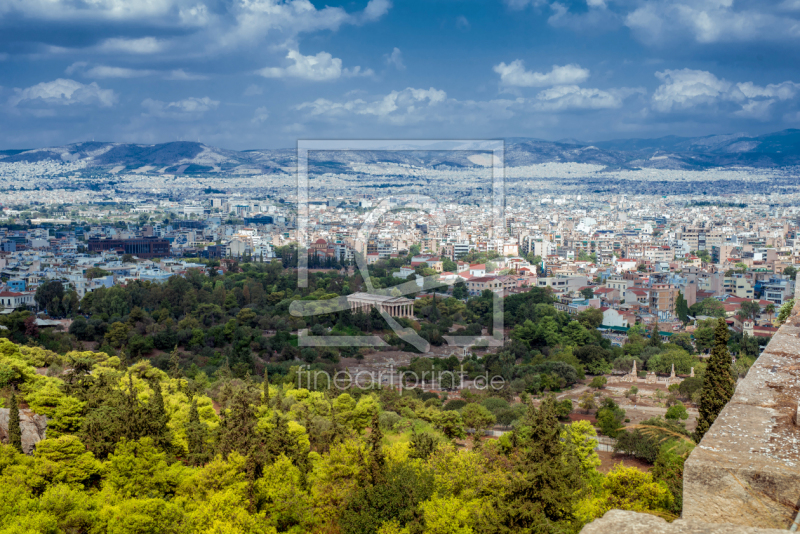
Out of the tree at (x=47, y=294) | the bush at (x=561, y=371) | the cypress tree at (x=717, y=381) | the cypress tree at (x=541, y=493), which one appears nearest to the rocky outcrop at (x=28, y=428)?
the cypress tree at (x=541, y=493)

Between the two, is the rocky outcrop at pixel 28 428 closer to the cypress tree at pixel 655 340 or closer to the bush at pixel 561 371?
the bush at pixel 561 371

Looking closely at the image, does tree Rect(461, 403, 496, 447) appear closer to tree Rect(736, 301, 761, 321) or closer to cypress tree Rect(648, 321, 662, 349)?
cypress tree Rect(648, 321, 662, 349)

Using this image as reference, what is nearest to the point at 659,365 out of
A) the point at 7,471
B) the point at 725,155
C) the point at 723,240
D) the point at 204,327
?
the point at 204,327

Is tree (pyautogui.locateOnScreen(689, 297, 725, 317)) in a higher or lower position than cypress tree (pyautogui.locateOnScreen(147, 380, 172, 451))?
lower

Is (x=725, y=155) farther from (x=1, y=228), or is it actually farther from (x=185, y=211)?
(x=1, y=228)

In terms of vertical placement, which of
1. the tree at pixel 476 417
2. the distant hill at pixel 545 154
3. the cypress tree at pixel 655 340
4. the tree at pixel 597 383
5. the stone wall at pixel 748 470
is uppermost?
the distant hill at pixel 545 154

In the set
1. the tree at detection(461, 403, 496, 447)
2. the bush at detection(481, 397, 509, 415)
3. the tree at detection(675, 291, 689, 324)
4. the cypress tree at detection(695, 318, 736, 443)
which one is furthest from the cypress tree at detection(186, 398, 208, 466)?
the tree at detection(675, 291, 689, 324)

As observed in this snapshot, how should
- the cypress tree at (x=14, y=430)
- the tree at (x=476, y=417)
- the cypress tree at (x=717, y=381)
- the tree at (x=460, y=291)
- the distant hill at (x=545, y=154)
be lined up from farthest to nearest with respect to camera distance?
the distant hill at (x=545, y=154) → the tree at (x=460, y=291) → the tree at (x=476, y=417) → the cypress tree at (x=14, y=430) → the cypress tree at (x=717, y=381)
